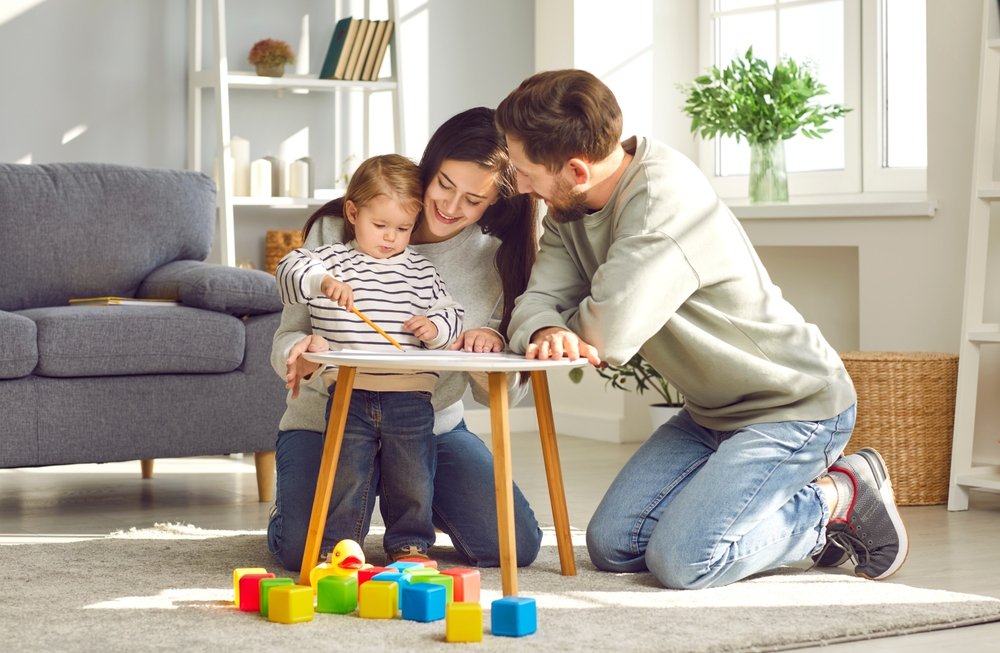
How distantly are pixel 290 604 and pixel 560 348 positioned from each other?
1.81ft

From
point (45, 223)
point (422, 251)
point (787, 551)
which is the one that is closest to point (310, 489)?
point (422, 251)

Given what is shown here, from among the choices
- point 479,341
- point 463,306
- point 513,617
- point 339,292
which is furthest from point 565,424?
point 513,617

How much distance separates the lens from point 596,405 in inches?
187

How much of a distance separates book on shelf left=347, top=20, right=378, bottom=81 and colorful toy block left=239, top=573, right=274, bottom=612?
9.13 feet

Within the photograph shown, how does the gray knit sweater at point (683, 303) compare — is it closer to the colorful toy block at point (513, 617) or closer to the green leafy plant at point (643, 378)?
the colorful toy block at point (513, 617)

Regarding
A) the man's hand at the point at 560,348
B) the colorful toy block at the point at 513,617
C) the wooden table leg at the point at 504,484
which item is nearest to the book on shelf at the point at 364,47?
the man's hand at the point at 560,348

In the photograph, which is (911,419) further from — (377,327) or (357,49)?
(357,49)

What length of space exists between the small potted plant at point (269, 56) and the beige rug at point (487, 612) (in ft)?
7.59

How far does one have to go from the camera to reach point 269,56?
4.52 metres

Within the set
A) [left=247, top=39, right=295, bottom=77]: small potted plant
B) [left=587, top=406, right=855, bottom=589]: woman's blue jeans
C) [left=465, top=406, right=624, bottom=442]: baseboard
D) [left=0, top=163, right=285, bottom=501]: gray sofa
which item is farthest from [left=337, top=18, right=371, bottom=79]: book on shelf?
[left=587, top=406, right=855, bottom=589]: woman's blue jeans

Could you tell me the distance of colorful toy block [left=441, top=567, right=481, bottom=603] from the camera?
205 cm

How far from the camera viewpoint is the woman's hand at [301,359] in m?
2.21

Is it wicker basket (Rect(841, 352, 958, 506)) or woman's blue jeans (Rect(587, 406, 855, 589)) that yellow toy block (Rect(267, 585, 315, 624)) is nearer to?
woman's blue jeans (Rect(587, 406, 855, 589))

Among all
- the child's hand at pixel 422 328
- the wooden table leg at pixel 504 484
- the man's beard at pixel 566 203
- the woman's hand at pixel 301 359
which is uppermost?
the man's beard at pixel 566 203
